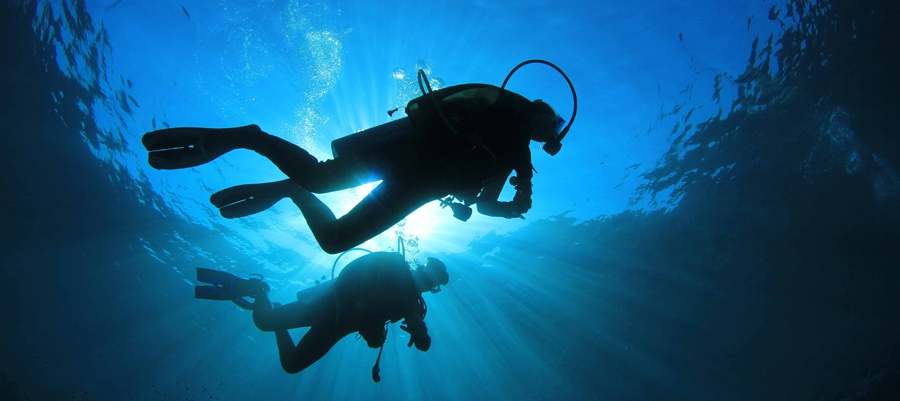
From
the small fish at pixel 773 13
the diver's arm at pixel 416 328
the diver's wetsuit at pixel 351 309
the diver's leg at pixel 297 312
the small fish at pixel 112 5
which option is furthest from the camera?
the small fish at pixel 773 13

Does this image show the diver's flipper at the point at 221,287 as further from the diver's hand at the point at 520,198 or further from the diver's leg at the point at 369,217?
the diver's hand at the point at 520,198

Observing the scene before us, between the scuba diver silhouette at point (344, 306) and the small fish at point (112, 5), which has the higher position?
the small fish at point (112, 5)

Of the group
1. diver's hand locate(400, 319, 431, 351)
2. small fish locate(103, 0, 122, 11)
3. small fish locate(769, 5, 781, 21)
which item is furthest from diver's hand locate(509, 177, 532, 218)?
small fish locate(103, 0, 122, 11)

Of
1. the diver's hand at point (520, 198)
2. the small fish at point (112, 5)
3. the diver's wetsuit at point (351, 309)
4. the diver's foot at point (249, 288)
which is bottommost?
the diver's hand at point (520, 198)

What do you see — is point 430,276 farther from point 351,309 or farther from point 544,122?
point 544,122

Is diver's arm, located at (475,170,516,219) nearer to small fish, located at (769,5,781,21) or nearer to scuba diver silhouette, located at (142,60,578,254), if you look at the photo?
scuba diver silhouette, located at (142,60,578,254)

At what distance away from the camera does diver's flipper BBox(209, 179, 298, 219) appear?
275 centimetres

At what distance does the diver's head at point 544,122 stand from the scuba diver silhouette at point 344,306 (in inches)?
117

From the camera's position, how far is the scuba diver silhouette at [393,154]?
2469mm

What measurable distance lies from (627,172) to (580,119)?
521 cm

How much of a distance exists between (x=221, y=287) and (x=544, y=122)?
17.4 ft

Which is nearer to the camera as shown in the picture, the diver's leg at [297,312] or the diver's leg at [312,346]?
the diver's leg at [312,346]

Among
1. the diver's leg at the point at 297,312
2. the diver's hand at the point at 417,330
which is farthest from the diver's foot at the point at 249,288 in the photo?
the diver's hand at the point at 417,330

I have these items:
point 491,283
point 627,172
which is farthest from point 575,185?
point 491,283
